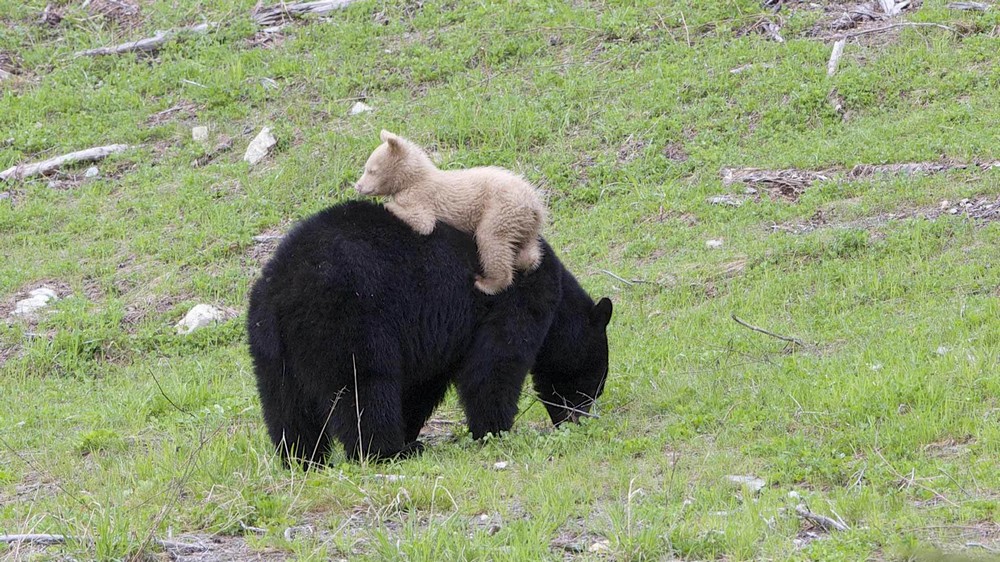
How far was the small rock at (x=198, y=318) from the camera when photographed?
11.7m

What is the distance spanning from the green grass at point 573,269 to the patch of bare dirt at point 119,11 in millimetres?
228

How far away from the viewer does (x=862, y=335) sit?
29.1ft

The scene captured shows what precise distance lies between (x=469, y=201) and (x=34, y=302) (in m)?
6.87

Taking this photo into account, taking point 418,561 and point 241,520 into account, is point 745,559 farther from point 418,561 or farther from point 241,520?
point 241,520

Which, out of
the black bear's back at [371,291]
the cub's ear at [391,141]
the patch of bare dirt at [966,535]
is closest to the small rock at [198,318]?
the black bear's back at [371,291]

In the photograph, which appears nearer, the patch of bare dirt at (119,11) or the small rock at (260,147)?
the small rock at (260,147)

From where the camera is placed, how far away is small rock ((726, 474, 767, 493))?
6.05 m

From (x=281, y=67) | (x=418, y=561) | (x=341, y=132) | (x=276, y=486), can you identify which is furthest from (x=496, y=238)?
(x=281, y=67)

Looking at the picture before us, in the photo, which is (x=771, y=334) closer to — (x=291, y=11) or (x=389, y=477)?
(x=389, y=477)

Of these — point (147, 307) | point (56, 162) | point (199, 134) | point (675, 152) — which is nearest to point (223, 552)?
point (147, 307)

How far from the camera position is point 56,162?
52.6ft

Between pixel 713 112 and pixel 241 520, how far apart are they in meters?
9.99

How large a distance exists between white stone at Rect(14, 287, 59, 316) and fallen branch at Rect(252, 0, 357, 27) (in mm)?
7209

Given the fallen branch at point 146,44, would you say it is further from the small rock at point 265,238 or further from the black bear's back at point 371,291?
the black bear's back at point 371,291
